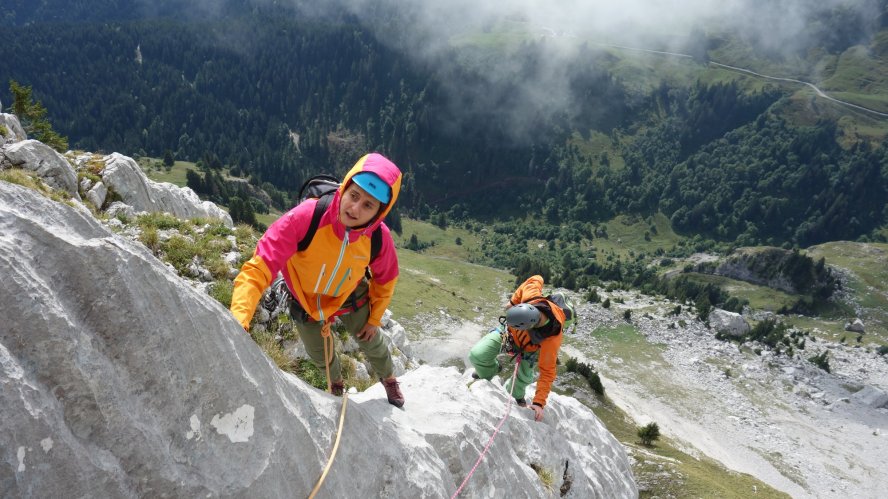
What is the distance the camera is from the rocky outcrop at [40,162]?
70.2 ft

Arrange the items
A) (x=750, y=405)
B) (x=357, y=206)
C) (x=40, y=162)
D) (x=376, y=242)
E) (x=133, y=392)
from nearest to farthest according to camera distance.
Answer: (x=133, y=392), (x=357, y=206), (x=376, y=242), (x=40, y=162), (x=750, y=405)

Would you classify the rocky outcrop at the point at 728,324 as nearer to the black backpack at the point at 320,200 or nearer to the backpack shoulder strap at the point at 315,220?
the black backpack at the point at 320,200

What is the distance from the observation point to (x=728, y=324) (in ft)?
278

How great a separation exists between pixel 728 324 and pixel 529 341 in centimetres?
9049

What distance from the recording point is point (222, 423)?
484 cm

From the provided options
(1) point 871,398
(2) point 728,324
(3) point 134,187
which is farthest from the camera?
(2) point 728,324

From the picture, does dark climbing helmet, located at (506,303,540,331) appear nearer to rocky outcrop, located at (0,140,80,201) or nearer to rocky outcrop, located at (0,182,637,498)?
rocky outcrop, located at (0,182,637,498)

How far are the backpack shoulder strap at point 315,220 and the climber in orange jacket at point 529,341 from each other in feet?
21.3

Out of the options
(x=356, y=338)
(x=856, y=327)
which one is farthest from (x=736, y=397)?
(x=856, y=327)

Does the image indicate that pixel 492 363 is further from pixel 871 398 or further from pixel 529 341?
pixel 871 398

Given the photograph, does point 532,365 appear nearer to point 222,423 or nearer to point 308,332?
point 308,332

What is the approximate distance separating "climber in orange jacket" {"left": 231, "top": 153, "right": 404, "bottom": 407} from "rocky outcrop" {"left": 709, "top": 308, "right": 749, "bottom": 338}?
95585 millimetres

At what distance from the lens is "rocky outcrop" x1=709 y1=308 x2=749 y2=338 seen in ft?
276

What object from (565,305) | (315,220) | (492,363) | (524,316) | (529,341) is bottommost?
(492,363)
